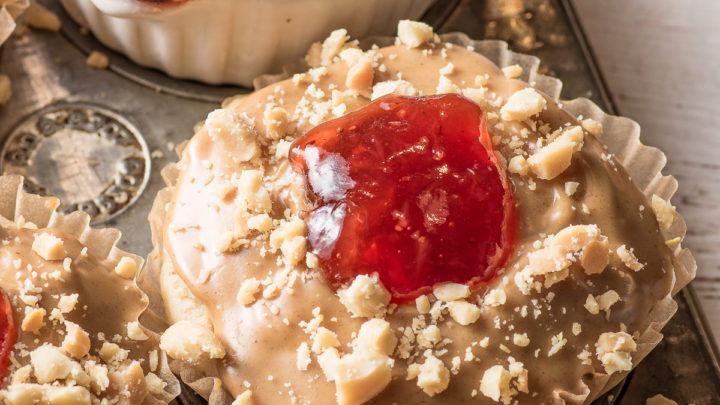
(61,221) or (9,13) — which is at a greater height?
(9,13)

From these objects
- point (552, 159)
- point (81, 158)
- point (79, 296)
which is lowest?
point (81, 158)

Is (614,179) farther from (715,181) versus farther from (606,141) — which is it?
(715,181)

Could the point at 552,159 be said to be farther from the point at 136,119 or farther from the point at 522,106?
the point at 136,119

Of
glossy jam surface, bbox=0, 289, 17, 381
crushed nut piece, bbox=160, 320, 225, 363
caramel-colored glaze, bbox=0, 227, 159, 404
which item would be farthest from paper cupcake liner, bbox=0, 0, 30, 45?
crushed nut piece, bbox=160, 320, 225, 363

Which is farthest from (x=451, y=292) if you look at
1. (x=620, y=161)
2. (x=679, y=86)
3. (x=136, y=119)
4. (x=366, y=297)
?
(x=679, y=86)

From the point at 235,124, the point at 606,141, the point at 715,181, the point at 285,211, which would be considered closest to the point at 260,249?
the point at 285,211

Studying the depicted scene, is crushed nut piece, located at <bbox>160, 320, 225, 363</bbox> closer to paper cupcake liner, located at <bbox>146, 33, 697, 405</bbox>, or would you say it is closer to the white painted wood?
paper cupcake liner, located at <bbox>146, 33, 697, 405</bbox>
